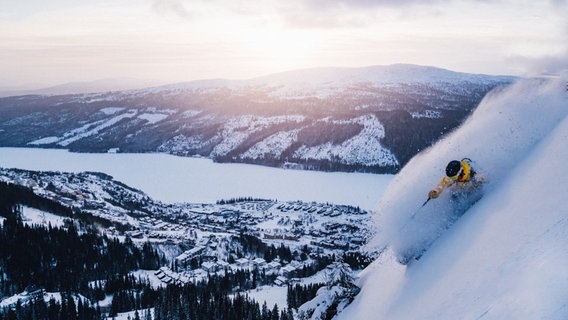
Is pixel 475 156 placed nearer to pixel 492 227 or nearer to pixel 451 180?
pixel 451 180

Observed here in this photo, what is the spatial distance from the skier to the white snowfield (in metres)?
0.57

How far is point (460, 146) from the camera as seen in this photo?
2039 centimetres

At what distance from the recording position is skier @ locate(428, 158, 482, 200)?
57.8 ft

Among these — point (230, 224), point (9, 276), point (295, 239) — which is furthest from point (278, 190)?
point (9, 276)

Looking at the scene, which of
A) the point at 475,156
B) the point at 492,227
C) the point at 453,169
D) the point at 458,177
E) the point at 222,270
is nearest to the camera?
the point at 492,227

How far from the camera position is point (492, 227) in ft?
48.3

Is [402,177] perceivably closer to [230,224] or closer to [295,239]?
[295,239]

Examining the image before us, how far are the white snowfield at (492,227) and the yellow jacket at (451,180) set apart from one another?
0.59 m

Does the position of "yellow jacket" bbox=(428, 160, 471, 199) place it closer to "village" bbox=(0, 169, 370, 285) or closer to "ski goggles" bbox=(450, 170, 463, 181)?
"ski goggles" bbox=(450, 170, 463, 181)

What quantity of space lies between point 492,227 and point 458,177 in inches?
142

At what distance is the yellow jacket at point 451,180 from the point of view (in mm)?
17797

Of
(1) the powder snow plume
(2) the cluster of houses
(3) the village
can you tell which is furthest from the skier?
(2) the cluster of houses

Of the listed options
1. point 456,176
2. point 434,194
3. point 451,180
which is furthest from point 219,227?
point 456,176

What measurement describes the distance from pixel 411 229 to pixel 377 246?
1.93m
